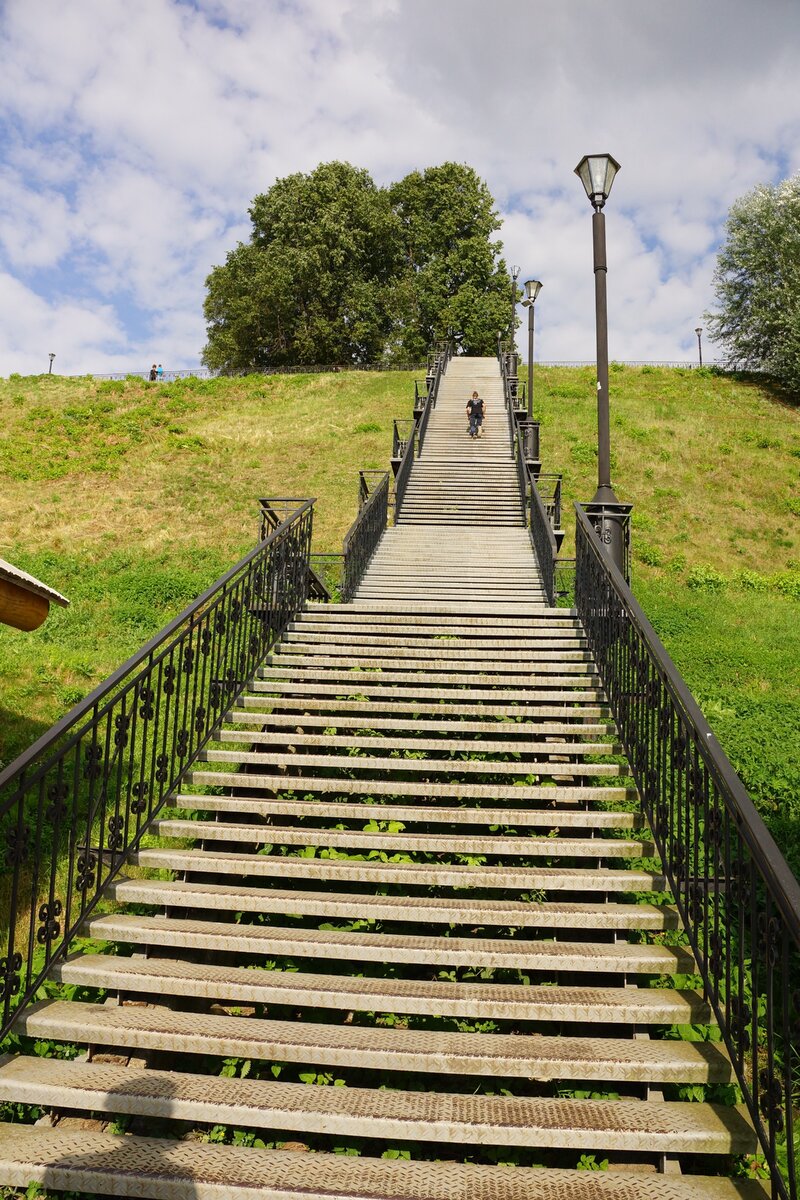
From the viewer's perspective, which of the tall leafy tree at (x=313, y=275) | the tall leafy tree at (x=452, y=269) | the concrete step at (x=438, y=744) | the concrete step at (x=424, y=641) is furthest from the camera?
the tall leafy tree at (x=452, y=269)

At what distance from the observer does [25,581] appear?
15.6 ft

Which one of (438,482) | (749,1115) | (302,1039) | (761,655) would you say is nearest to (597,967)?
(749,1115)

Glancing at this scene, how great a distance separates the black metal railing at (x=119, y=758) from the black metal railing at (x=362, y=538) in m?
0.84

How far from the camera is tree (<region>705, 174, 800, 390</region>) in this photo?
118 feet

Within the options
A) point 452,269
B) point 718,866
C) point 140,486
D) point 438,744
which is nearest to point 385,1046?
point 718,866

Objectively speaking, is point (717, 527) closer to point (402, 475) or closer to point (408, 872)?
point (402, 475)

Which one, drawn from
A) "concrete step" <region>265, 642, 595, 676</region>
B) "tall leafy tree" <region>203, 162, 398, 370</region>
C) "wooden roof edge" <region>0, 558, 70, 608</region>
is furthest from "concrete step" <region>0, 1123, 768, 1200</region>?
"tall leafy tree" <region>203, 162, 398, 370</region>

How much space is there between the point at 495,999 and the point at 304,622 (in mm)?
4918

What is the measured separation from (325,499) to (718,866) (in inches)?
691

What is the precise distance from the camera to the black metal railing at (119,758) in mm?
3377

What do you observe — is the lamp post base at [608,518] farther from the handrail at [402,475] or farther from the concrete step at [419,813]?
the handrail at [402,475]

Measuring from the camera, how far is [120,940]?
12.1ft

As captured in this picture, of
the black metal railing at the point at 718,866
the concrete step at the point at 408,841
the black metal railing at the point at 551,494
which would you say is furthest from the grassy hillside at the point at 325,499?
the concrete step at the point at 408,841

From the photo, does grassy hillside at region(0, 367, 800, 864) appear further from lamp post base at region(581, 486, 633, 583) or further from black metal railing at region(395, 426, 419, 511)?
lamp post base at region(581, 486, 633, 583)
